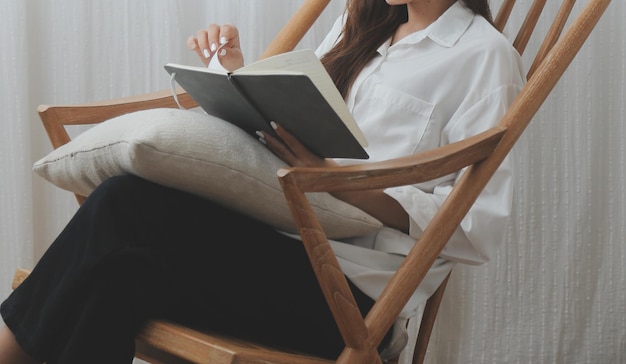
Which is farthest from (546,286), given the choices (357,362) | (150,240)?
(150,240)

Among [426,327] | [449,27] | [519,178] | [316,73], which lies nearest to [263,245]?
[316,73]

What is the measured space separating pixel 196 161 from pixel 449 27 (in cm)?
56

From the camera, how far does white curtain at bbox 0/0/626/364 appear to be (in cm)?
184

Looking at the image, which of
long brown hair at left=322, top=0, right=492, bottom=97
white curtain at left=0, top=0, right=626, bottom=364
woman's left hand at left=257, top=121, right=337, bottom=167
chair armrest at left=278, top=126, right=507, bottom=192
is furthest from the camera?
white curtain at left=0, top=0, right=626, bottom=364

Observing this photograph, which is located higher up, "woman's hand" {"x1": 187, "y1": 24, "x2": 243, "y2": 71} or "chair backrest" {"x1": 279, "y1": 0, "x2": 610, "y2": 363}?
"woman's hand" {"x1": 187, "y1": 24, "x2": 243, "y2": 71}

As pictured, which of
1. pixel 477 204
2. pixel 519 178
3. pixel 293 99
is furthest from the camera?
pixel 519 178

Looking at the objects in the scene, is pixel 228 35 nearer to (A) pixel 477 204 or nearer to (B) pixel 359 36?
(B) pixel 359 36

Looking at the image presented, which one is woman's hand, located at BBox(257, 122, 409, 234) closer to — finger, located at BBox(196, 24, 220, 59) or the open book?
the open book

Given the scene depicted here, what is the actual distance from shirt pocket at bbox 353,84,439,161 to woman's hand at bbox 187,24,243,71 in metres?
0.21

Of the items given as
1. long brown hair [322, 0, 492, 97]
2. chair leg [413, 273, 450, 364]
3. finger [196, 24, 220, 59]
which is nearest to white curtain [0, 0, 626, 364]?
long brown hair [322, 0, 492, 97]

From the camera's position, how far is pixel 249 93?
3.30 ft

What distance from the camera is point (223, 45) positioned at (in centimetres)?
136

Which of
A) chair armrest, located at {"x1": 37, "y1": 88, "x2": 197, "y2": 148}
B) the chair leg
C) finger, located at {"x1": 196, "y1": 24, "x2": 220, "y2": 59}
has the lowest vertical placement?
the chair leg

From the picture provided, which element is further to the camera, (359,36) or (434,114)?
(359,36)
